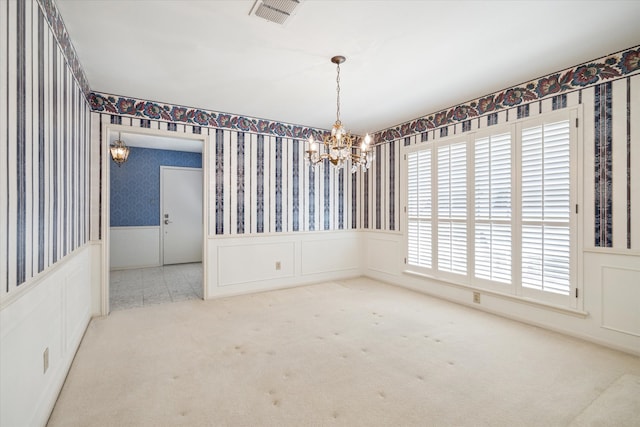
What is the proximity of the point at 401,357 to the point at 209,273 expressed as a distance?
9.47 ft

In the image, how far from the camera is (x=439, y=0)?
2.12 meters

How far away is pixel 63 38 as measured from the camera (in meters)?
2.40

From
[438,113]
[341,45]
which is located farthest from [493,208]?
[341,45]

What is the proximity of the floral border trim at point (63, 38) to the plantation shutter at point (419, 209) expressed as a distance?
4.13 meters

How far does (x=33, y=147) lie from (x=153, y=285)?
4.00m

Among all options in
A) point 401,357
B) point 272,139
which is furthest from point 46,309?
point 272,139

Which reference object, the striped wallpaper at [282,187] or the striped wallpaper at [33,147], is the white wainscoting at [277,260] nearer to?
the striped wallpaper at [282,187]

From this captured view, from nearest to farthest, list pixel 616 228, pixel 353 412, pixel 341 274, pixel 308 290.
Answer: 1. pixel 353 412
2. pixel 616 228
3. pixel 308 290
4. pixel 341 274

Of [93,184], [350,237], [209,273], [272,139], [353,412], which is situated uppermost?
[272,139]

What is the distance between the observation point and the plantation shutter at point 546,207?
3160 millimetres

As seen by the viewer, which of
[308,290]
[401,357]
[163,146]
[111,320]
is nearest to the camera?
Result: [401,357]

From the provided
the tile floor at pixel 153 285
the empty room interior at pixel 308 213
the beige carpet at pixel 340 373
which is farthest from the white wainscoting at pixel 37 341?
the tile floor at pixel 153 285

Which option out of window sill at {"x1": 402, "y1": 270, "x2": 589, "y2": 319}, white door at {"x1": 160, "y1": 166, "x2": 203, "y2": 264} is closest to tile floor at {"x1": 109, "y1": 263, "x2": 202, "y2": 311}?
white door at {"x1": 160, "y1": 166, "x2": 203, "y2": 264}

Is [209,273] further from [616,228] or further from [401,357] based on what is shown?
[616,228]
